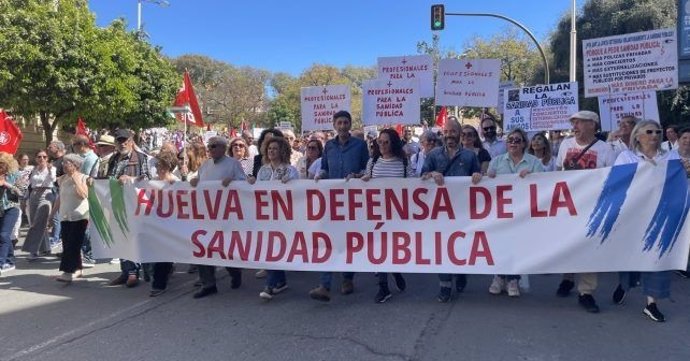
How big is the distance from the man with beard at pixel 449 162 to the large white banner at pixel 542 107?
495 cm

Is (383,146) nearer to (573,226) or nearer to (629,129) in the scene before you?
(573,226)

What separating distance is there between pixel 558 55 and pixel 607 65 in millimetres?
21412

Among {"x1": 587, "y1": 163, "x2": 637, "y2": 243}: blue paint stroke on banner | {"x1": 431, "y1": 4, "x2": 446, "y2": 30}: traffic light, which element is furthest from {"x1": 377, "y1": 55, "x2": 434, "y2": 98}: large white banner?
{"x1": 431, "y1": 4, "x2": 446, "y2": 30}: traffic light

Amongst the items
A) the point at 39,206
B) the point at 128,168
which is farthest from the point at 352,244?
the point at 39,206

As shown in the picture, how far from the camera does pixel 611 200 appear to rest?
5148mm

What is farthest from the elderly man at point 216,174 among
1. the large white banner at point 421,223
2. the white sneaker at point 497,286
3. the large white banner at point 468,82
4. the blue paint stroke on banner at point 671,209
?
the large white banner at point 468,82

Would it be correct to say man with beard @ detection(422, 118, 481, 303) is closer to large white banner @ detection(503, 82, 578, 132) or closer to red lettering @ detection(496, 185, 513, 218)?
red lettering @ detection(496, 185, 513, 218)

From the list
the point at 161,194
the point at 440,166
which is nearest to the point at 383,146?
the point at 440,166

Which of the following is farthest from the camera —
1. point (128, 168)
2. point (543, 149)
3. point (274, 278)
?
point (128, 168)

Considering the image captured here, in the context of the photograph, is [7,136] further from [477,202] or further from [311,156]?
[477,202]

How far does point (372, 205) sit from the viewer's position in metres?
5.80

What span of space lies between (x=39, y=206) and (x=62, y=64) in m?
9.03

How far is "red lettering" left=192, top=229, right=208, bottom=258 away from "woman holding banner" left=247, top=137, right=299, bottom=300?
2.38 ft

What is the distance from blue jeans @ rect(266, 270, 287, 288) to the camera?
5992 mm
